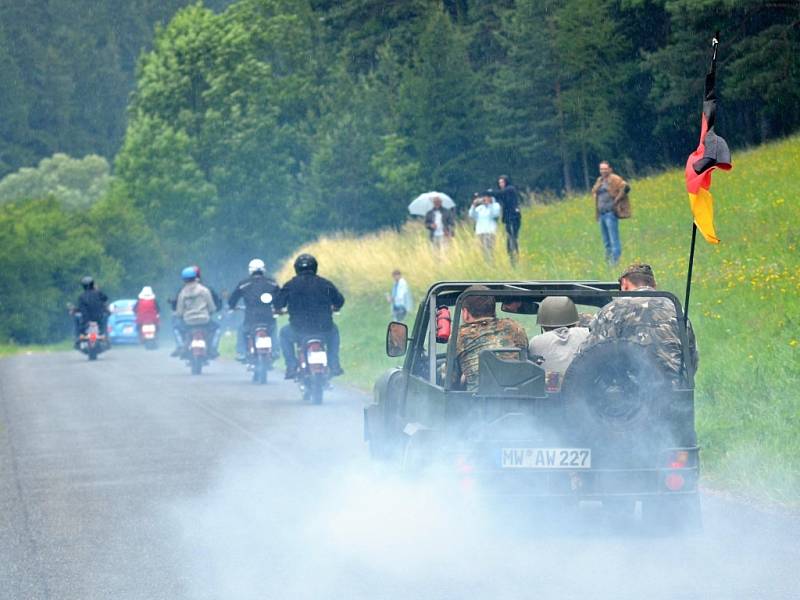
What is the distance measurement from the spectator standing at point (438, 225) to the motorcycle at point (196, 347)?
698 centimetres

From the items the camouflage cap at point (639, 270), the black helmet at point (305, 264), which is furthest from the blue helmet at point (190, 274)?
the camouflage cap at point (639, 270)

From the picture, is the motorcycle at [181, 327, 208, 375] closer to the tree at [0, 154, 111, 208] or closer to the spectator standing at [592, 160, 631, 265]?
the spectator standing at [592, 160, 631, 265]

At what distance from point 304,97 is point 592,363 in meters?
84.6

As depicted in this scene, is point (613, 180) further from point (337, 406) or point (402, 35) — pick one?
point (402, 35)

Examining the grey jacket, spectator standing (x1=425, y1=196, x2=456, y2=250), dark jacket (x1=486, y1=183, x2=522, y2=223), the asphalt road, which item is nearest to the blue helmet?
the grey jacket

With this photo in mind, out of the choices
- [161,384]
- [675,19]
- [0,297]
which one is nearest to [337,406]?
[161,384]

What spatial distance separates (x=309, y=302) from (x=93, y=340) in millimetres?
18990

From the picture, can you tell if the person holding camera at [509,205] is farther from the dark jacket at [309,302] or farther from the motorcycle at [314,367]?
the motorcycle at [314,367]

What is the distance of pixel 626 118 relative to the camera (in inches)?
2589

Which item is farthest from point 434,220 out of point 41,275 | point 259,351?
point 41,275

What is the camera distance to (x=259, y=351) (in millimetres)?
24453

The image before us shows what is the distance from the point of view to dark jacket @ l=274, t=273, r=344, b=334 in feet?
66.7

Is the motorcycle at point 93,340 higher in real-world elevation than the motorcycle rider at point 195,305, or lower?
lower

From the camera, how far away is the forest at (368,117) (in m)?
61.3
